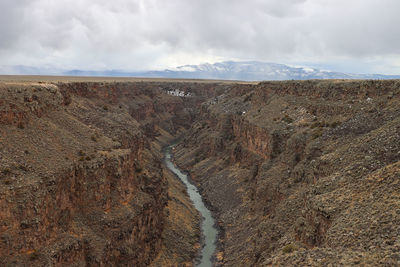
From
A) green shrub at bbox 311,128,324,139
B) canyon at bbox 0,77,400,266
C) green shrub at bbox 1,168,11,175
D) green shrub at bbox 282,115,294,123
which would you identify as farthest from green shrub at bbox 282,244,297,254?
green shrub at bbox 282,115,294,123

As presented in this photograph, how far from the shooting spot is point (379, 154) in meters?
39.1

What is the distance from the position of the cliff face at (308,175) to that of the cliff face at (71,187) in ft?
48.7

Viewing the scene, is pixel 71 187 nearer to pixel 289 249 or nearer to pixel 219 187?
pixel 289 249

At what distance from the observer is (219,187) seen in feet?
277

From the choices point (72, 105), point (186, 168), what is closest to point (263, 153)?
point (186, 168)

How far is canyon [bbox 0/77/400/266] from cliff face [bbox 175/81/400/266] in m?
0.21

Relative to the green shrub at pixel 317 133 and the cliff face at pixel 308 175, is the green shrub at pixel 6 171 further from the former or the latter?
the green shrub at pixel 317 133

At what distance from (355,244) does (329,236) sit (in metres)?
3.05

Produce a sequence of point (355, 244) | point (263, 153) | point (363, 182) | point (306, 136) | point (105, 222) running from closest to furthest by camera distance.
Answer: point (355, 244) → point (363, 182) → point (105, 222) → point (306, 136) → point (263, 153)

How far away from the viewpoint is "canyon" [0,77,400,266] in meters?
33.0

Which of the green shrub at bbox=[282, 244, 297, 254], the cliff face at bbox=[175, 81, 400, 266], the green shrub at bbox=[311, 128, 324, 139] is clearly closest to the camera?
the cliff face at bbox=[175, 81, 400, 266]

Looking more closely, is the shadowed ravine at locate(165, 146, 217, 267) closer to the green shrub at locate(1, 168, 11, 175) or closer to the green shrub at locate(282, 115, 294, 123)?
the green shrub at locate(282, 115, 294, 123)

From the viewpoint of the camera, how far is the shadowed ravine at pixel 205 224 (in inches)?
2253

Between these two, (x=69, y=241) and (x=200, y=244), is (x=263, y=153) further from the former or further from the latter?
(x=69, y=241)
